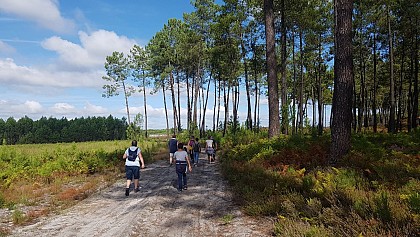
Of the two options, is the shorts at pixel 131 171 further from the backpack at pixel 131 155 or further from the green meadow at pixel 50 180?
the green meadow at pixel 50 180

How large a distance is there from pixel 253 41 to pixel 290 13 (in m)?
11.3

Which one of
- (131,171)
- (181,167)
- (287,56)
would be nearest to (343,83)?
(181,167)

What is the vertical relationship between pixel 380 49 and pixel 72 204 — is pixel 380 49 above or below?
above

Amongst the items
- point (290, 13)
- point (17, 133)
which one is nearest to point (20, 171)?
point (290, 13)

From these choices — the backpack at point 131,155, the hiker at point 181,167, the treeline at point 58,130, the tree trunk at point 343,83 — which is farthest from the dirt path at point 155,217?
the treeline at point 58,130

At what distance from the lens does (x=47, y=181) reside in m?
14.2

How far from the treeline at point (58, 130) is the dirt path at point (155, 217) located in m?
112

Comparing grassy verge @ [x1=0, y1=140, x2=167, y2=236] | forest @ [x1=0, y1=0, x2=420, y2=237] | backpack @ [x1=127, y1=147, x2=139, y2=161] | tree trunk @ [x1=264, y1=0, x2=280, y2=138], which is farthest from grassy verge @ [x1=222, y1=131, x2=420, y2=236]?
grassy verge @ [x1=0, y1=140, x2=167, y2=236]

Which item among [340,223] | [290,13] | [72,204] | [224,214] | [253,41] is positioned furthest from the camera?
[253,41]

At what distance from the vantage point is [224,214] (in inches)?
303

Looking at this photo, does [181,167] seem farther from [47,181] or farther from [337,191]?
[47,181]

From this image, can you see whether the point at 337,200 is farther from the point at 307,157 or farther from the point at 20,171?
the point at 20,171

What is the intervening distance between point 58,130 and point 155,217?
448ft

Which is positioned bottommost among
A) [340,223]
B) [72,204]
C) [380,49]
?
→ [72,204]
